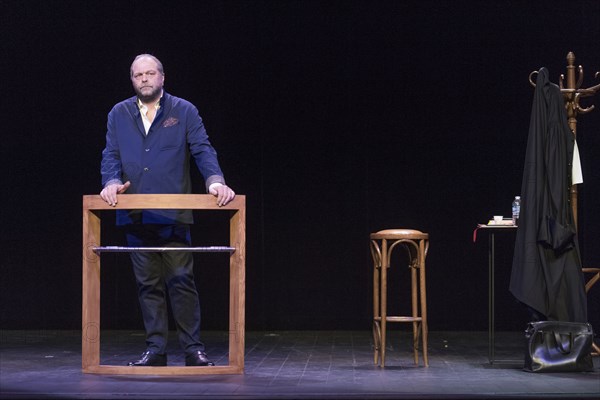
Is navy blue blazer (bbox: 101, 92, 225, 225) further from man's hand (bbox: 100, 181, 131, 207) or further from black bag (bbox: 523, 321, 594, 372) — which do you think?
black bag (bbox: 523, 321, 594, 372)

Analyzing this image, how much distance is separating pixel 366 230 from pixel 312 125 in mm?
855

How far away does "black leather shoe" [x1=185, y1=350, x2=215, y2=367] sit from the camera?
468 cm

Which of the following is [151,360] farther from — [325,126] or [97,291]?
[325,126]

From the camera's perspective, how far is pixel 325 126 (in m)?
7.03

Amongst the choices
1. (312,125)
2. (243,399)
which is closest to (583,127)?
(312,125)

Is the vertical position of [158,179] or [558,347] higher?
[158,179]

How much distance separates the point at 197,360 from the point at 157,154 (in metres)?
1.02

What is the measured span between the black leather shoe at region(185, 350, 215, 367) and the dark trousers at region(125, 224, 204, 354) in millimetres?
30

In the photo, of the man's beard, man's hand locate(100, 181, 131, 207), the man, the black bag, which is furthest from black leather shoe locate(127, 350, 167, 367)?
the black bag

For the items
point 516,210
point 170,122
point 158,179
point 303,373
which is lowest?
point 303,373

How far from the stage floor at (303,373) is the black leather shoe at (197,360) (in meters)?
0.21

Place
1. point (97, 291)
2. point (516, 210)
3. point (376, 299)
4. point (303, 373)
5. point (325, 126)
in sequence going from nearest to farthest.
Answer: point (97, 291) → point (303, 373) → point (376, 299) → point (516, 210) → point (325, 126)

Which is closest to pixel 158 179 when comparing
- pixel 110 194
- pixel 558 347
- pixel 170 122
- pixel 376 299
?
pixel 170 122

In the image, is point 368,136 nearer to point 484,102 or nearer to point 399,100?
point 399,100
